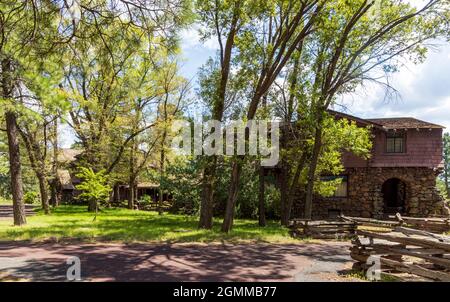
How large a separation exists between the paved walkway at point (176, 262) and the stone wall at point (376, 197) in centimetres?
1392

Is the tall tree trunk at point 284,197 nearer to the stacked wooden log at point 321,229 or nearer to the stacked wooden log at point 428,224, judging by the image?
the stacked wooden log at point 321,229

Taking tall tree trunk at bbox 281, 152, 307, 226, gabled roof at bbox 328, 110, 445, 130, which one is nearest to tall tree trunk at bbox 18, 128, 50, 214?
tall tree trunk at bbox 281, 152, 307, 226

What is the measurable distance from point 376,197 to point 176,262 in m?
21.1

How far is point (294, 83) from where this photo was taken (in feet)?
74.4

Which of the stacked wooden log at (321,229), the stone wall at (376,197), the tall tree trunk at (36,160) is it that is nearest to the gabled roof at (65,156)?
the tall tree trunk at (36,160)

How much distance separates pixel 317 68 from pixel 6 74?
16.4 m

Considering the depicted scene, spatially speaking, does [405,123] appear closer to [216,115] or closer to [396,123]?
[396,123]

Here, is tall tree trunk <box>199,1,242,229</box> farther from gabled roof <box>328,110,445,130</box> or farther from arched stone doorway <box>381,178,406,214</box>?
arched stone doorway <box>381,178,406,214</box>

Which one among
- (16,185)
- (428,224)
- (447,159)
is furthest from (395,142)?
(447,159)

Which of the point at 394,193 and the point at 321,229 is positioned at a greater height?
the point at 394,193

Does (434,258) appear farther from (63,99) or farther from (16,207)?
(16,207)

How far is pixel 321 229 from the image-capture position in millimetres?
19047

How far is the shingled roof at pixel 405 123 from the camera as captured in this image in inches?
1101

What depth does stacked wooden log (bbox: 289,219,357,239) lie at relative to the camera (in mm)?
19016
